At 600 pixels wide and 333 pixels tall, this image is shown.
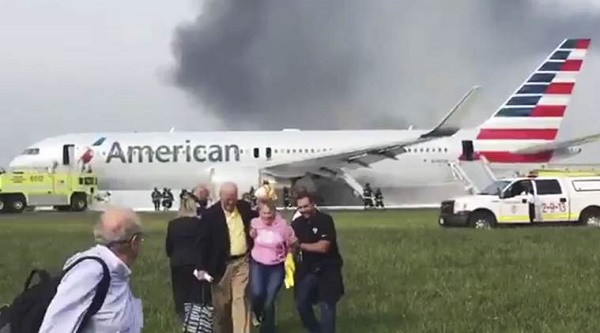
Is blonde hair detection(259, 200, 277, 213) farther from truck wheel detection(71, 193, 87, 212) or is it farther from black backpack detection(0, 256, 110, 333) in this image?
truck wheel detection(71, 193, 87, 212)

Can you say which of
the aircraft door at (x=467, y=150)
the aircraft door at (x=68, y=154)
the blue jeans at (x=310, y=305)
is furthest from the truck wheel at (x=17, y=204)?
the blue jeans at (x=310, y=305)

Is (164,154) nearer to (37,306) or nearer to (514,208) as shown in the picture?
(514,208)

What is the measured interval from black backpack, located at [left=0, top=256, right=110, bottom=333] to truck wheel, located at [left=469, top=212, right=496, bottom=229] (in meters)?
31.0

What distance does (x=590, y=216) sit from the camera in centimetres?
3597

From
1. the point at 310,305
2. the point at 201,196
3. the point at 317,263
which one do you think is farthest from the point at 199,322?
the point at 201,196

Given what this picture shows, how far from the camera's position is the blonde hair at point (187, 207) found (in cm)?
1263

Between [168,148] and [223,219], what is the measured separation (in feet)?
150

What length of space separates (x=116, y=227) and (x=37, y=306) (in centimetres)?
53

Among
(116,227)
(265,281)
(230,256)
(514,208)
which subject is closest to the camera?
(116,227)

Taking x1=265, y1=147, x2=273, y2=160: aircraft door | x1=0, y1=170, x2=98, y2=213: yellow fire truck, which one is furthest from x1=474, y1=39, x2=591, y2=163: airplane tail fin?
x1=0, y1=170, x2=98, y2=213: yellow fire truck

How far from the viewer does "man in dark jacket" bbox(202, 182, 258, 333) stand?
38.1 feet

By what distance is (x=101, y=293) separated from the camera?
5488 mm

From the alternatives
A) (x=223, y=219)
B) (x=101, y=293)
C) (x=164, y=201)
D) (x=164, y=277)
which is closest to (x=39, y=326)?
(x=101, y=293)

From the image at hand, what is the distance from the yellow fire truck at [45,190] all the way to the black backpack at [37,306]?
5122 centimetres
